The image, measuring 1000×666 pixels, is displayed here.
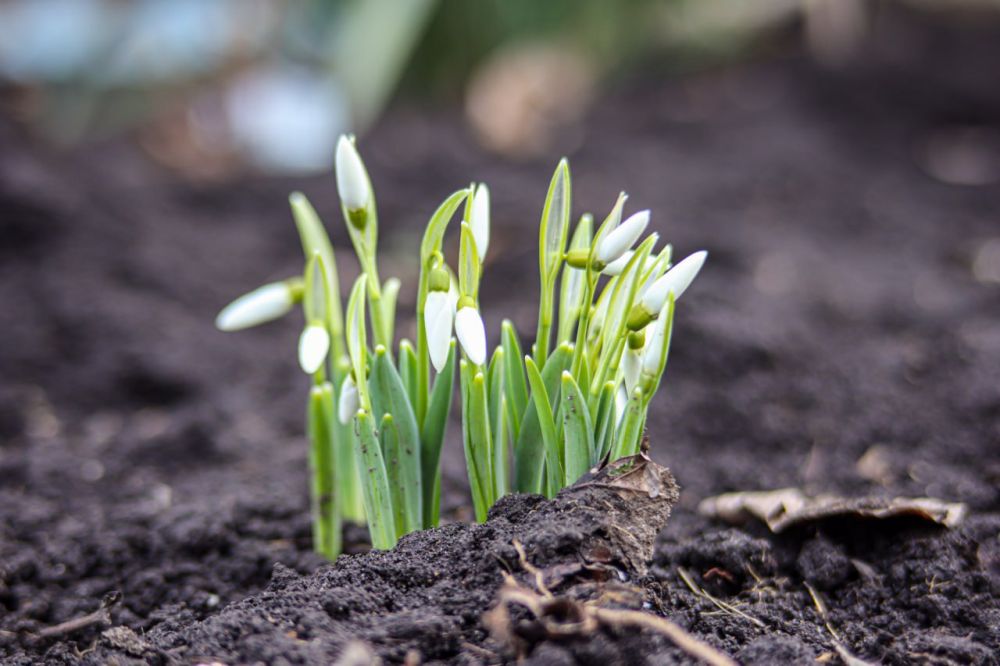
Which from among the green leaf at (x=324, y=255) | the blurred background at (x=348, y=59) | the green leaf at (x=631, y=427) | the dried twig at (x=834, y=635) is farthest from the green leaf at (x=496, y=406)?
the blurred background at (x=348, y=59)

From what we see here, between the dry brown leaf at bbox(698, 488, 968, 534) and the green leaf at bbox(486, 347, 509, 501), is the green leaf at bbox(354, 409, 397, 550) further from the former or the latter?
the dry brown leaf at bbox(698, 488, 968, 534)

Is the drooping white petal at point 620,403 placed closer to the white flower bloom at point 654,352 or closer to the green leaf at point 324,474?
the white flower bloom at point 654,352

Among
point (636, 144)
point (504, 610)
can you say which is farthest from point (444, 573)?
point (636, 144)

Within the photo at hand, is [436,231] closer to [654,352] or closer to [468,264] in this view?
[468,264]

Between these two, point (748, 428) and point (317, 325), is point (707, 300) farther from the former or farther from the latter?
point (317, 325)

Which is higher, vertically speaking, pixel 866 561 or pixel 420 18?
pixel 420 18

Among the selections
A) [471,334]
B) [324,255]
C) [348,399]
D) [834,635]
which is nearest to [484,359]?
[471,334]
